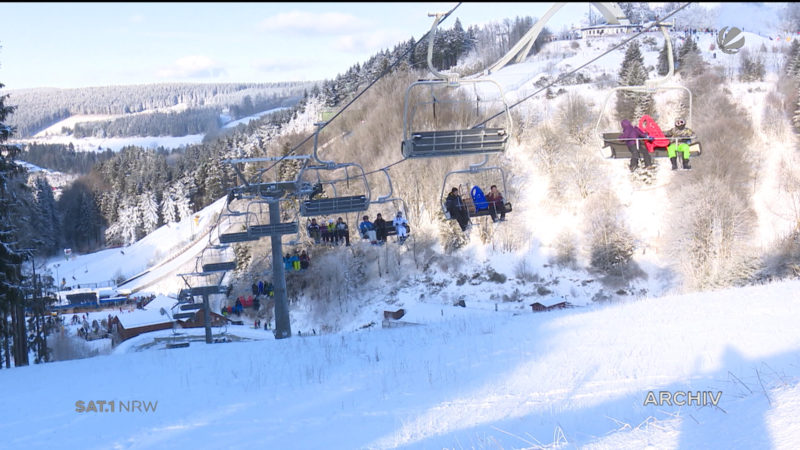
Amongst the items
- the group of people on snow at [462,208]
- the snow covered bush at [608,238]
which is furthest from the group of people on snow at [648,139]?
the snow covered bush at [608,238]

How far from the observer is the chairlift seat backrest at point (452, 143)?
7.29m

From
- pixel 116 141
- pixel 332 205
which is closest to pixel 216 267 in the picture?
pixel 332 205

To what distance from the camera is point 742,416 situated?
515 centimetres

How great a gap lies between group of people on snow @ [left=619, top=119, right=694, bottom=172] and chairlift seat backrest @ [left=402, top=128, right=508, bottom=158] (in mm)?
2386

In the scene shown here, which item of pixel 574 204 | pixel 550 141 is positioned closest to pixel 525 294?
pixel 574 204

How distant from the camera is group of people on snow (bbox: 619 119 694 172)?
888cm

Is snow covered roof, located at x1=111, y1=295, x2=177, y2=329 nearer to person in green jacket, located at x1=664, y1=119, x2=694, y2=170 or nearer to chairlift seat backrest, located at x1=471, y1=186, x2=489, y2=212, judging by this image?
chairlift seat backrest, located at x1=471, y1=186, x2=489, y2=212

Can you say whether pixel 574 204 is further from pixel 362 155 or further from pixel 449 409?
pixel 449 409

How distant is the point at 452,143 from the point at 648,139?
3488 millimetres

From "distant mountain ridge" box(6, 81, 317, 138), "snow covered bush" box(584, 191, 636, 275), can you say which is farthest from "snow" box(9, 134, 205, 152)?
"snow covered bush" box(584, 191, 636, 275)

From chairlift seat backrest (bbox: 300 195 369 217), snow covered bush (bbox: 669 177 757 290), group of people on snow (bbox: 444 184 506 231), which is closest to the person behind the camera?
group of people on snow (bbox: 444 184 506 231)

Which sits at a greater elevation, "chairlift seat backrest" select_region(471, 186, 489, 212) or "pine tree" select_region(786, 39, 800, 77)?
"pine tree" select_region(786, 39, 800, 77)

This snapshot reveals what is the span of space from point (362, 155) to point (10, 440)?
42183 millimetres

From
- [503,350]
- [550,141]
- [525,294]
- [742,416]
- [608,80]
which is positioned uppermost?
[608,80]
